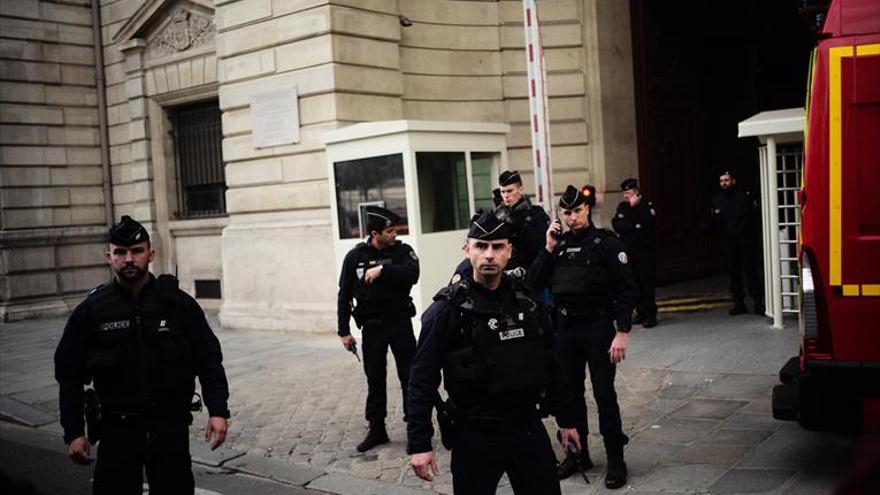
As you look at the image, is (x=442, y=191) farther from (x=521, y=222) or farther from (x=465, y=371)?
(x=465, y=371)

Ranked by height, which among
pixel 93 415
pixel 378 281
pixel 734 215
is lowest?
pixel 93 415

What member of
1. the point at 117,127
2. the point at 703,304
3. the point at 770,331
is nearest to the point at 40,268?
the point at 117,127

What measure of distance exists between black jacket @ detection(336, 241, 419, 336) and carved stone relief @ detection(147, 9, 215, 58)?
9.33m

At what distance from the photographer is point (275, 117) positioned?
1278 cm

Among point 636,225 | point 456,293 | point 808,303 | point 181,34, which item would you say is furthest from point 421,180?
Answer: point 181,34

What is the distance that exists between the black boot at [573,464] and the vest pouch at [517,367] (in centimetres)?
203

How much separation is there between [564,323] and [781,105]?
1344cm

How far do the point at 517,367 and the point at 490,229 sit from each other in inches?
25.5

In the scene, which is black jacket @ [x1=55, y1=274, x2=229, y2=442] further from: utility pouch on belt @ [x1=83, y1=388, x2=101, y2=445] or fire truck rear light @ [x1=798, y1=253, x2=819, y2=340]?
fire truck rear light @ [x1=798, y1=253, x2=819, y2=340]

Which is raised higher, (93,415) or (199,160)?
(199,160)

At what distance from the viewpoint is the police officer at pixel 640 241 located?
35.9 feet

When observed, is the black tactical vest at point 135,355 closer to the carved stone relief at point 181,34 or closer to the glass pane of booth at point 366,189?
the glass pane of booth at point 366,189

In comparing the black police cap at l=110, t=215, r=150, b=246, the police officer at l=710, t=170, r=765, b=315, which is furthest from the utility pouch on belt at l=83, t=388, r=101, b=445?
the police officer at l=710, t=170, r=765, b=315

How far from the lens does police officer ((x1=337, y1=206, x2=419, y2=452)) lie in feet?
22.3
